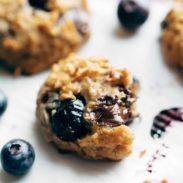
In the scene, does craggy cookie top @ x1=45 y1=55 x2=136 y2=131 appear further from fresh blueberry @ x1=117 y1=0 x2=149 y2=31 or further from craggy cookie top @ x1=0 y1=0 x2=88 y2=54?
fresh blueberry @ x1=117 y1=0 x2=149 y2=31

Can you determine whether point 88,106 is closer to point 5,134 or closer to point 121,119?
point 121,119

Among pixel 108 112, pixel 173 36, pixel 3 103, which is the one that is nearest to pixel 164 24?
pixel 173 36

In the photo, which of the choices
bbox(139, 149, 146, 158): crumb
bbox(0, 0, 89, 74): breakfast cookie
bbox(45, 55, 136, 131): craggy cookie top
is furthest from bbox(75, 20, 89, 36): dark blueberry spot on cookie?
bbox(139, 149, 146, 158): crumb

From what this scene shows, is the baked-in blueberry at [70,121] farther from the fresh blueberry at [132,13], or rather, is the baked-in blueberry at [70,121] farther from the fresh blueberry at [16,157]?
the fresh blueberry at [132,13]

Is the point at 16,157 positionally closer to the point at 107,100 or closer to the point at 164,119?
the point at 107,100

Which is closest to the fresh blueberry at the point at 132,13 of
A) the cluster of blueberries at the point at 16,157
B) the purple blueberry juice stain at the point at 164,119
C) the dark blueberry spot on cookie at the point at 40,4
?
the dark blueberry spot on cookie at the point at 40,4

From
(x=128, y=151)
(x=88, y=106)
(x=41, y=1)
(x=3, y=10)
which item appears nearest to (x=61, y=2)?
(x=41, y=1)
